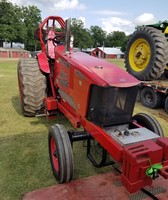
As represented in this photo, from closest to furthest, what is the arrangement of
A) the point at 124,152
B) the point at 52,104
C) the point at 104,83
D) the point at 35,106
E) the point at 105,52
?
1. the point at 124,152
2. the point at 104,83
3. the point at 52,104
4. the point at 35,106
5. the point at 105,52

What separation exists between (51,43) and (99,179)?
10.6 ft

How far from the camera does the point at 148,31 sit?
6977 millimetres

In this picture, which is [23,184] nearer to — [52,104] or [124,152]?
[124,152]

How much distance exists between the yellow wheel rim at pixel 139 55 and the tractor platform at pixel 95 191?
4.80 m

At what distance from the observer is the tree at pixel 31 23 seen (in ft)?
185

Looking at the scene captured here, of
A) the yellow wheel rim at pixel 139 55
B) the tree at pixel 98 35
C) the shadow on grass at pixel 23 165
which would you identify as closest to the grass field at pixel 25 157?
the shadow on grass at pixel 23 165

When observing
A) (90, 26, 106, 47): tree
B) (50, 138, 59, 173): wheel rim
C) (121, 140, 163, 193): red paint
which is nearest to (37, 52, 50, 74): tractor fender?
(50, 138, 59, 173): wheel rim

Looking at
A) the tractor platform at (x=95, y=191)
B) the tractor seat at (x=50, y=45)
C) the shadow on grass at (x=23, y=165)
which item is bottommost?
the shadow on grass at (x=23, y=165)

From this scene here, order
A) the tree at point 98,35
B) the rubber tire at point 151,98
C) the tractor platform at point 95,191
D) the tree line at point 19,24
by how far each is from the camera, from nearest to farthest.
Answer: the tractor platform at point 95,191, the rubber tire at point 151,98, the tree line at point 19,24, the tree at point 98,35

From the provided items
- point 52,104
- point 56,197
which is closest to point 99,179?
point 56,197

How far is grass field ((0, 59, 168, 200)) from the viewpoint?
3109 mm

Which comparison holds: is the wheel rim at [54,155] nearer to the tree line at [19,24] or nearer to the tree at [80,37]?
the tree line at [19,24]

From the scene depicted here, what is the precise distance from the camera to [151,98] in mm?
7254

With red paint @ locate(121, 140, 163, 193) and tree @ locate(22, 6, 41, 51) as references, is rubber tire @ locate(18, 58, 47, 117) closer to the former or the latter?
red paint @ locate(121, 140, 163, 193)
